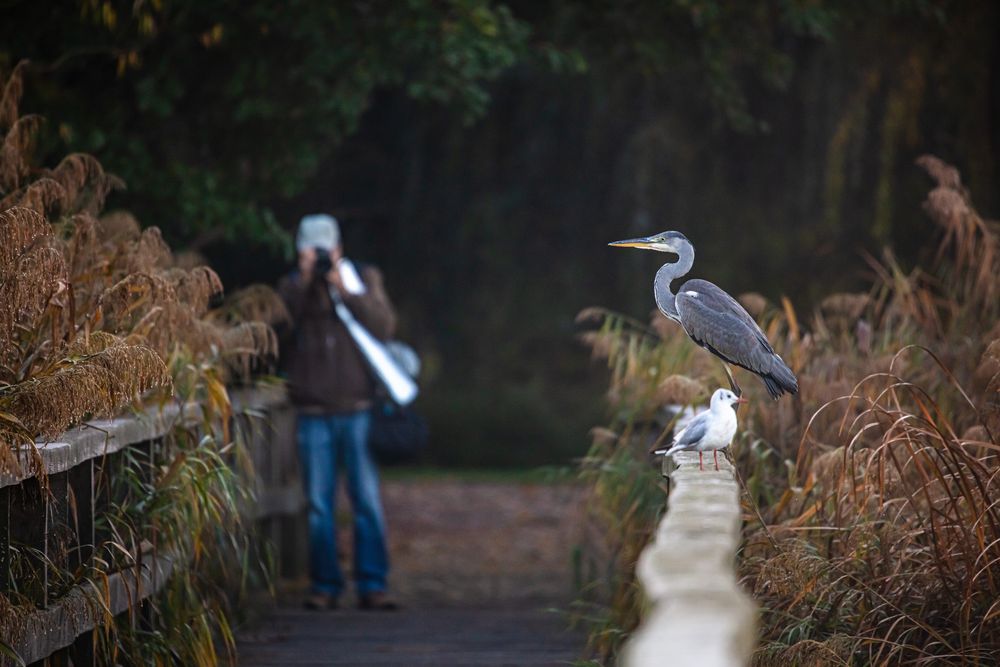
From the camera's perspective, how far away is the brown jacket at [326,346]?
7.02 meters

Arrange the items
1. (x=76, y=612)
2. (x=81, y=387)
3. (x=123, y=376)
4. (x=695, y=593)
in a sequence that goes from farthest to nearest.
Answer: (x=76, y=612) → (x=123, y=376) → (x=81, y=387) → (x=695, y=593)

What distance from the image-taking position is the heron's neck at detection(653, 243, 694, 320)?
4414 millimetres

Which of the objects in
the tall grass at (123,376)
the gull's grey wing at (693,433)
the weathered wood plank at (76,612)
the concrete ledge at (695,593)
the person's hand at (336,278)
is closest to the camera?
the concrete ledge at (695,593)

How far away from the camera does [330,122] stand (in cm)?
823

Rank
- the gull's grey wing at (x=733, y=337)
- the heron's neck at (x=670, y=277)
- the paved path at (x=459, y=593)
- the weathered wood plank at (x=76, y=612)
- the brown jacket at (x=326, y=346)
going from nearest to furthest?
1. the weathered wood plank at (x=76, y=612)
2. the gull's grey wing at (x=733, y=337)
3. the heron's neck at (x=670, y=277)
4. the paved path at (x=459, y=593)
5. the brown jacket at (x=326, y=346)

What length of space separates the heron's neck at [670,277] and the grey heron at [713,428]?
0.50m

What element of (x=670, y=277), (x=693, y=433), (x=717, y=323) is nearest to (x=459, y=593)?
(x=670, y=277)

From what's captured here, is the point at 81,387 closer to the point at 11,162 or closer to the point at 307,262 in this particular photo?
the point at 11,162

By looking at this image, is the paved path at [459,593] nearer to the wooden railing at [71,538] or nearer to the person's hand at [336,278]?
the wooden railing at [71,538]

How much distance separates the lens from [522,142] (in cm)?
1310

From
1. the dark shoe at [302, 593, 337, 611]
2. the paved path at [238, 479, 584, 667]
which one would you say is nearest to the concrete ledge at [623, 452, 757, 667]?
the paved path at [238, 479, 584, 667]

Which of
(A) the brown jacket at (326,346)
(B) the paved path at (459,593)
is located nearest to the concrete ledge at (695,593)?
(B) the paved path at (459,593)

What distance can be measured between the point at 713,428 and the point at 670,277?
2.12 feet

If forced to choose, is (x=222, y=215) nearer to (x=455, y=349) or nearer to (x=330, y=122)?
(x=330, y=122)
